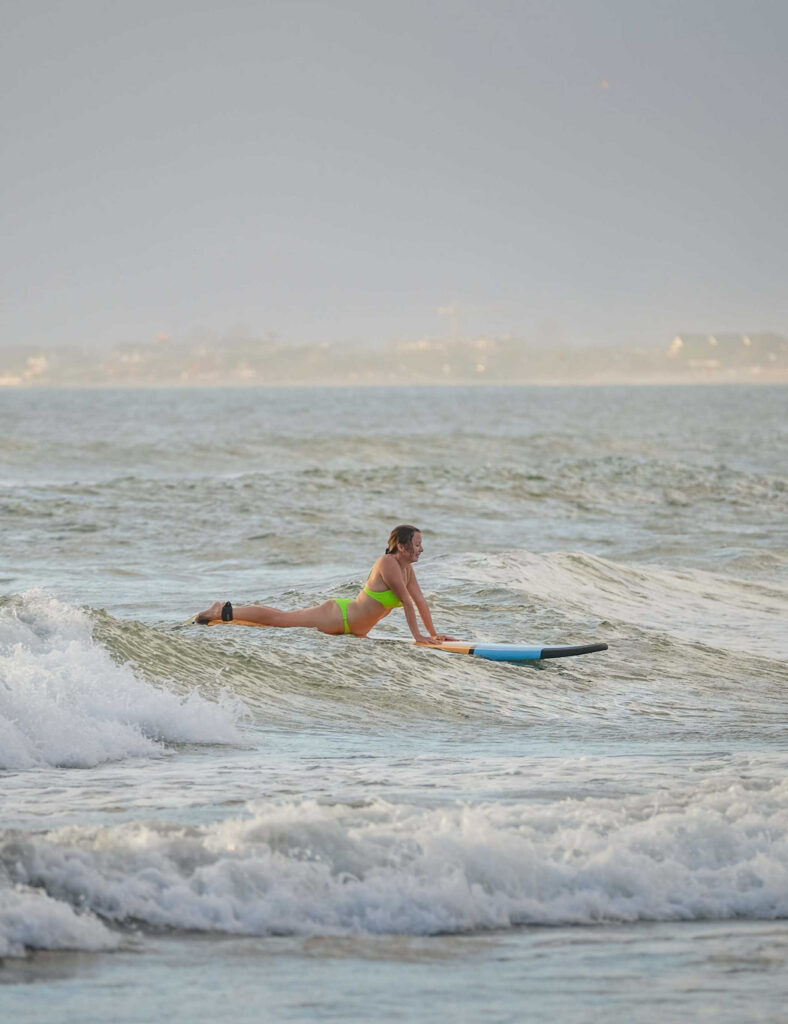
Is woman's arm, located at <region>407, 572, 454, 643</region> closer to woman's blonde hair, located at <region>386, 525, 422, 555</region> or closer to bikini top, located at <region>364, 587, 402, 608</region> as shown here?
bikini top, located at <region>364, 587, 402, 608</region>

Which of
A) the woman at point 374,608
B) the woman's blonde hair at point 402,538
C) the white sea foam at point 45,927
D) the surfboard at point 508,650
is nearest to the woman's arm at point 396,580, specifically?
the woman at point 374,608

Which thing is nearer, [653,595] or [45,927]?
[45,927]

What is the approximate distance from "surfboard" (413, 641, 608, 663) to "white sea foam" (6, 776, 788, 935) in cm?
530

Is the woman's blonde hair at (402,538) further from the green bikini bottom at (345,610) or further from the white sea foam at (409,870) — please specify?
the white sea foam at (409,870)

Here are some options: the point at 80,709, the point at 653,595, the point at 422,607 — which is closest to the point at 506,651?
the point at 422,607

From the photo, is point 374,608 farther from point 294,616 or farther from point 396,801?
point 396,801

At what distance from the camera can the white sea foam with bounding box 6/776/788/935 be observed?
5.66 meters

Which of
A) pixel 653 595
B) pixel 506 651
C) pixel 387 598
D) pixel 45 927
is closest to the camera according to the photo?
pixel 45 927

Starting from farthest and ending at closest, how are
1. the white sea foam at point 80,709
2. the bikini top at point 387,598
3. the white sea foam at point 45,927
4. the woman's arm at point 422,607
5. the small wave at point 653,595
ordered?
the small wave at point 653,595 → the bikini top at point 387,598 → the woman's arm at point 422,607 → the white sea foam at point 80,709 → the white sea foam at point 45,927

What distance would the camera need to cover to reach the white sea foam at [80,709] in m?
8.07

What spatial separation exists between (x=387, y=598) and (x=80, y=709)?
4.41m

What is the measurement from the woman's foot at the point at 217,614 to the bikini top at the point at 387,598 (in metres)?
1.33

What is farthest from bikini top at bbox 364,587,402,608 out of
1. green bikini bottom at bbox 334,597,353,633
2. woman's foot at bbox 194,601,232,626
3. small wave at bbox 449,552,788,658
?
small wave at bbox 449,552,788,658

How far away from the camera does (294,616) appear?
12.9 meters
